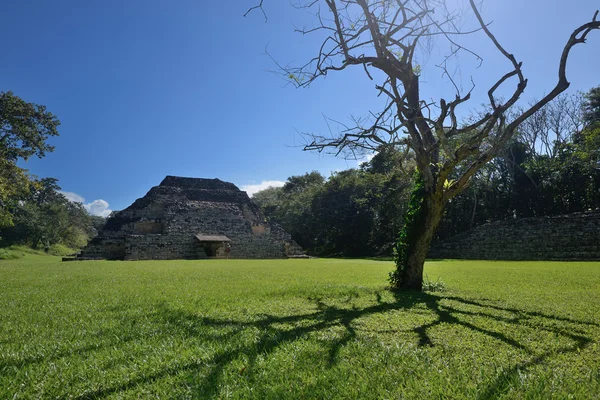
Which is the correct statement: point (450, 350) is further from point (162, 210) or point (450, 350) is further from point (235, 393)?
point (162, 210)

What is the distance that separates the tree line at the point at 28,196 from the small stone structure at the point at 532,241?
63.5ft

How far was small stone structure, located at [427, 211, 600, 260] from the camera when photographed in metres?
13.4

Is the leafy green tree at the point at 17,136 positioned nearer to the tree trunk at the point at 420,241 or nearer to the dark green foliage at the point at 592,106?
the tree trunk at the point at 420,241

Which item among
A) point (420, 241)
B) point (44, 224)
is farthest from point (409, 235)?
point (44, 224)

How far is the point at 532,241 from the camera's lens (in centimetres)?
1487

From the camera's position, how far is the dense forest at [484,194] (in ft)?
60.2

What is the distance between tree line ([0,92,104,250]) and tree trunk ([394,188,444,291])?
1470 centimetres

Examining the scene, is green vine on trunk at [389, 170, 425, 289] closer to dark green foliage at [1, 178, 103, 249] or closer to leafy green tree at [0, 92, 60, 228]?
leafy green tree at [0, 92, 60, 228]

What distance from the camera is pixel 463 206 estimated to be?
22.4 metres

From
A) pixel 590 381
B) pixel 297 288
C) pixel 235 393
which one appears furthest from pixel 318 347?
pixel 297 288

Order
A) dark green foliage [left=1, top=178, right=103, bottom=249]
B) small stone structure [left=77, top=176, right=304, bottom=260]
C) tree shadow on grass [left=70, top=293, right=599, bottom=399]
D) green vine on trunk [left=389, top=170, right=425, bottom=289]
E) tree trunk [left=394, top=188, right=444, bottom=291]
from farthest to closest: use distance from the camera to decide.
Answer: dark green foliage [left=1, top=178, right=103, bottom=249], small stone structure [left=77, top=176, right=304, bottom=260], green vine on trunk [left=389, top=170, right=425, bottom=289], tree trunk [left=394, top=188, right=444, bottom=291], tree shadow on grass [left=70, top=293, right=599, bottom=399]

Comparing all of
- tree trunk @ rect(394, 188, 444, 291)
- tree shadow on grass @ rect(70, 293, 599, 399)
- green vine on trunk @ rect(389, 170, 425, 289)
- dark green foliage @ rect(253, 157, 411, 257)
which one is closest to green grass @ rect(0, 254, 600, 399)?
tree shadow on grass @ rect(70, 293, 599, 399)

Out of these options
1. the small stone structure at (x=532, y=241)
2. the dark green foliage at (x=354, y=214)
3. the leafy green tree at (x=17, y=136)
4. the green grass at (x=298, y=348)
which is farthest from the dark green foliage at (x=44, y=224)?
the small stone structure at (x=532, y=241)

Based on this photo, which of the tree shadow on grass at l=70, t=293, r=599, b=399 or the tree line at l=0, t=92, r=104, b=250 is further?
the tree line at l=0, t=92, r=104, b=250
